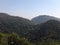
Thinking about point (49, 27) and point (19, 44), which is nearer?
point (19, 44)

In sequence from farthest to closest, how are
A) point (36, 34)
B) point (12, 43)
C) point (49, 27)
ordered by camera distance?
point (49, 27)
point (36, 34)
point (12, 43)

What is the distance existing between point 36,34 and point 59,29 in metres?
9.48

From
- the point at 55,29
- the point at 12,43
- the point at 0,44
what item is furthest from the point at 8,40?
the point at 55,29

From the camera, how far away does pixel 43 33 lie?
224ft

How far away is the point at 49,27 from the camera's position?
240 ft

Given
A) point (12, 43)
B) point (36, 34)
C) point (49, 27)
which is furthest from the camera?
point (49, 27)

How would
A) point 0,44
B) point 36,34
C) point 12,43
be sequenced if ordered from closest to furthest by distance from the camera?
1. point 0,44
2. point 12,43
3. point 36,34

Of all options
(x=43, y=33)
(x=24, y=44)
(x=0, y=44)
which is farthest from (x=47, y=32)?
(x=0, y=44)

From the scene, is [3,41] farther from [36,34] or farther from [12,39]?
[36,34]

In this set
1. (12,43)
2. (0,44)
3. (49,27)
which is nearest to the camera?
(0,44)

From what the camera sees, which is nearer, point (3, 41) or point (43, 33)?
point (3, 41)

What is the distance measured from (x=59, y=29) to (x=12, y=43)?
43.2 meters

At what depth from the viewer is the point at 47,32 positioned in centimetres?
6844

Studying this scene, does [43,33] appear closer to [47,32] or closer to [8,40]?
[47,32]
